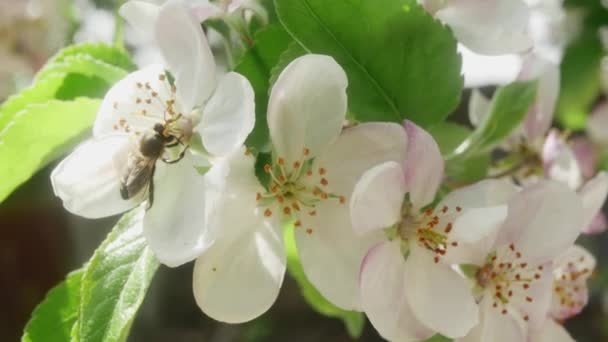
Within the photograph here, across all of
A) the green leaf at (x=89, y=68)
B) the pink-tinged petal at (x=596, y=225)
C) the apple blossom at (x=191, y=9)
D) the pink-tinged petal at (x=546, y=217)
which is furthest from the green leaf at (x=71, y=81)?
the pink-tinged petal at (x=596, y=225)

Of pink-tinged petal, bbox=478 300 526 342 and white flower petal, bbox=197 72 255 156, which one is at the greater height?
white flower petal, bbox=197 72 255 156

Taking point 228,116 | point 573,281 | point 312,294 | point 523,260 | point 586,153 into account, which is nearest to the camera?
point 228,116

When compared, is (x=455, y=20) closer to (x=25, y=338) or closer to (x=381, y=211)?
(x=381, y=211)

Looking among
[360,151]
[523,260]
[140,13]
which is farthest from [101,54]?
[523,260]

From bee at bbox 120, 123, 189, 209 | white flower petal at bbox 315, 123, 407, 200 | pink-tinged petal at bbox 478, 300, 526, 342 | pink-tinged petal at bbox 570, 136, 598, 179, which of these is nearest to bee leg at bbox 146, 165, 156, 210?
bee at bbox 120, 123, 189, 209

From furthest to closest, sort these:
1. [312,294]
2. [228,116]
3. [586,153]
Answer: [586,153]
[312,294]
[228,116]

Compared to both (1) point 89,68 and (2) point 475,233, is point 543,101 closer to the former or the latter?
(2) point 475,233

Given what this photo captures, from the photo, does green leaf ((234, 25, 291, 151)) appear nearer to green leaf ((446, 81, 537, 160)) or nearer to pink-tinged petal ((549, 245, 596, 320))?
green leaf ((446, 81, 537, 160))
